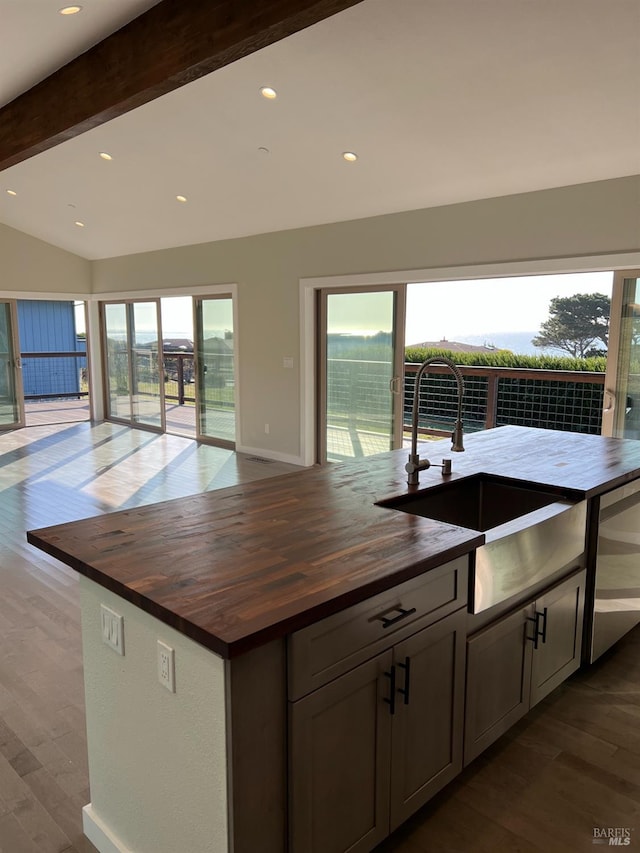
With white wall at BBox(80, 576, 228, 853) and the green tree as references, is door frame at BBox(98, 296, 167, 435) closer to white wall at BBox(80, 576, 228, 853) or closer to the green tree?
the green tree

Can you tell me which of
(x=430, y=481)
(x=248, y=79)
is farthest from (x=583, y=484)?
(x=248, y=79)

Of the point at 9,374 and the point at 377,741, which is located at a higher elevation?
the point at 9,374

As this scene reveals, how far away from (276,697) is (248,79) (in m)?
3.79

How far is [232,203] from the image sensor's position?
6172 mm

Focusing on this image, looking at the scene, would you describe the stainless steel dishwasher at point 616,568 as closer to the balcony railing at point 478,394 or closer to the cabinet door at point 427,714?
the cabinet door at point 427,714

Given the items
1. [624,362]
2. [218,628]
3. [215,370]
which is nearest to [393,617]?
[218,628]

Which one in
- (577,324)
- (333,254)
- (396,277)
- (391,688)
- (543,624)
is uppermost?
(333,254)

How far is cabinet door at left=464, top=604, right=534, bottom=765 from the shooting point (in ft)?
6.39

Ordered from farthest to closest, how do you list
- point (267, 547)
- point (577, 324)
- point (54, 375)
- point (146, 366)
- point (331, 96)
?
point (54, 375) → point (146, 366) → point (577, 324) → point (331, 96) → point (267, 547)

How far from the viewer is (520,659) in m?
2.16

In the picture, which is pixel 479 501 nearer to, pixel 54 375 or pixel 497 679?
pixel 497 679

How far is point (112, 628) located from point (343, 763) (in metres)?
0.67

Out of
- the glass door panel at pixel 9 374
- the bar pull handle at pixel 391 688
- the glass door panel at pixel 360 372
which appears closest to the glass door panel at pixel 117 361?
the glass door panel at pixel 9 374

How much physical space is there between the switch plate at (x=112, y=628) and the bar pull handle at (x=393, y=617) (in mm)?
640
